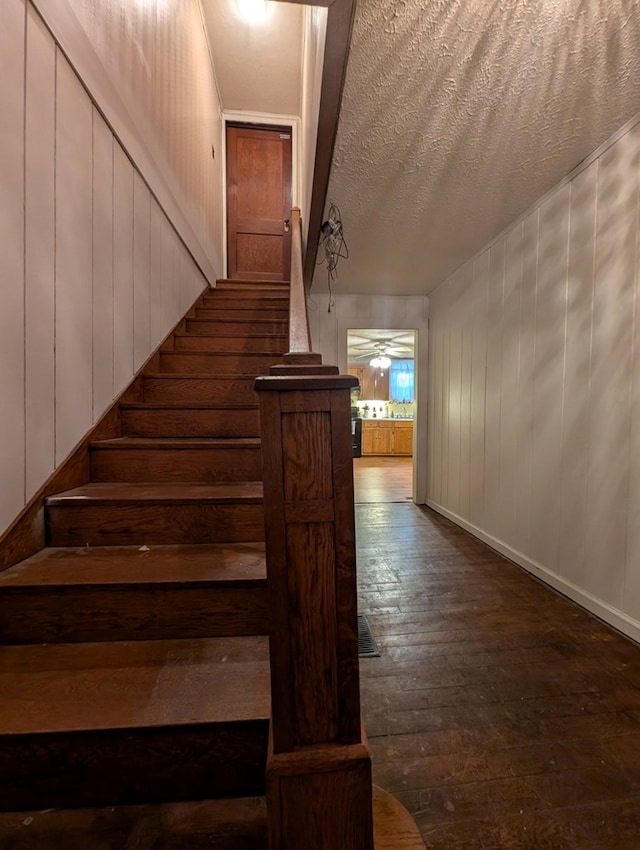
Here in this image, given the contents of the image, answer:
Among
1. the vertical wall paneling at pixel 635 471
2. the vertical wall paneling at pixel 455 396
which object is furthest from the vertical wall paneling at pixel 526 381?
the vertical wall paneling at pixel 455 396

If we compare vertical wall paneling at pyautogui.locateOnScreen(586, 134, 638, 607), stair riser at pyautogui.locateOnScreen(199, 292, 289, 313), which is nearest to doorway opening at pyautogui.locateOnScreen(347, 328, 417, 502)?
stair riser at pyautogui.locateOnScreen(199, 292, 289, 313)

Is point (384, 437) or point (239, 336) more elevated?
point (239, 336)

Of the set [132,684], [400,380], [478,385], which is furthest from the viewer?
[400,380]

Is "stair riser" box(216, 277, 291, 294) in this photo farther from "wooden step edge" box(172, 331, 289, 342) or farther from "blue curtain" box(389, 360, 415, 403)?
"blue curtain" box(389, 360, 415, 403)

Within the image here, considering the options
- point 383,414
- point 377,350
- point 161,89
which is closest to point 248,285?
point 161,89

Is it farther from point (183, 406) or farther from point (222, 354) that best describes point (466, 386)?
point (183, 406)

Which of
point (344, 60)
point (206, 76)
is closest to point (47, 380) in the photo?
point (344, 60)

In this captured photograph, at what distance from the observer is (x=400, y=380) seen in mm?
9828

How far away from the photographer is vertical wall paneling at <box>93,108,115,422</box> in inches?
65.7

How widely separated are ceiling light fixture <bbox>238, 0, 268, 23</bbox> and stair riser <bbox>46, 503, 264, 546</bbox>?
4483mm

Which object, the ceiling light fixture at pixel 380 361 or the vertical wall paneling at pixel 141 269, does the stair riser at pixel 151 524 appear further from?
the ceiling light fixture at pixel 380 361

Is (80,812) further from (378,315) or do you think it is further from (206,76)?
(206,76)

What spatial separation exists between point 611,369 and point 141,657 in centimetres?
234

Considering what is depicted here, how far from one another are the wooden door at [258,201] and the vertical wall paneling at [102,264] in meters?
3.12
